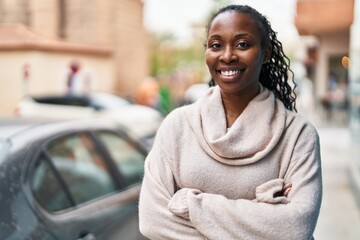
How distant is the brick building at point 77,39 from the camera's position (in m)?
10.2

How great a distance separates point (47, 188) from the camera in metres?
3.36

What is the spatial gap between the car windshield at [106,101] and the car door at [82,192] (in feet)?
25.6

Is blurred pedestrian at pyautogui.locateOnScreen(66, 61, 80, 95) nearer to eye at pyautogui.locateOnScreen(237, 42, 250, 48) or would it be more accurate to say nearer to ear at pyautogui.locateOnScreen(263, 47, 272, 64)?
ear at pyautogui.locateOnScreen(263, 47, 272, 64)

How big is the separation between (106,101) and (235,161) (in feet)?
35.2

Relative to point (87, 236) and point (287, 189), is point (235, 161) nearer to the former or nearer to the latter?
point (287, 189)

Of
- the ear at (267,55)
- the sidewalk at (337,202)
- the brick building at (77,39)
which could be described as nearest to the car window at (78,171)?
the ear at (267,55)

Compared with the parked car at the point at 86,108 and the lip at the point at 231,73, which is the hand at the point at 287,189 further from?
the parked car at the point at 86,108

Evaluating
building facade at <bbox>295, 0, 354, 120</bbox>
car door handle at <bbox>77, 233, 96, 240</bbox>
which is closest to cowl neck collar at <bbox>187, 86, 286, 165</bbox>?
car door handle at <bbox>77, 233, 96, 240</bbox>

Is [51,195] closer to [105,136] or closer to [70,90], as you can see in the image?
[105,136]

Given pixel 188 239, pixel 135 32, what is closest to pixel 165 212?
pixel 188 239

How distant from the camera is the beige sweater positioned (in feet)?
6.27

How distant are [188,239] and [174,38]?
50938 mm

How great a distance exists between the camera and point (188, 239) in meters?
1.97

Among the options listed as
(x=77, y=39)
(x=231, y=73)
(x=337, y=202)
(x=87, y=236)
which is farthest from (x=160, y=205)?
(x=77, y=39)
